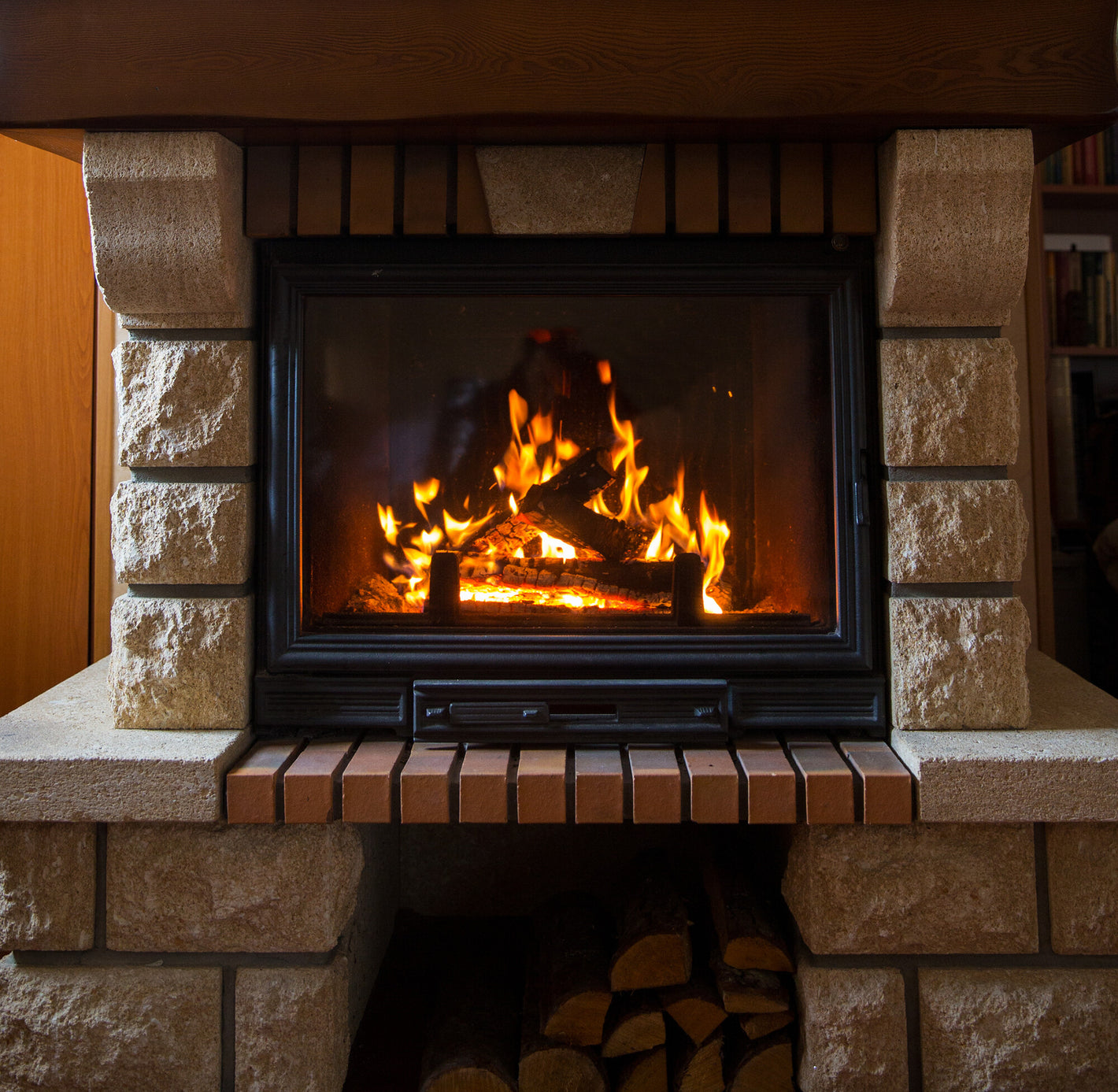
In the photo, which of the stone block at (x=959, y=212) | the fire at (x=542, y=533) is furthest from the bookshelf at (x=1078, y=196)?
the fire at (x=542, y=533)

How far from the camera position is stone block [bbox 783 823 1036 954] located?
3.90ft

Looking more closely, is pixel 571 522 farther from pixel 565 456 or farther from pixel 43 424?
pixel 43 424

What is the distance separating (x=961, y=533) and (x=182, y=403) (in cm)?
112

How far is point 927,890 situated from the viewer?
1.19 m

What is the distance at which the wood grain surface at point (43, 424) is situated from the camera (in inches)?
73.7

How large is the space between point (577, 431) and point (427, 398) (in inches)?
9.9

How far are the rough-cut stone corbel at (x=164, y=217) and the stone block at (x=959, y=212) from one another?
920 millimetres

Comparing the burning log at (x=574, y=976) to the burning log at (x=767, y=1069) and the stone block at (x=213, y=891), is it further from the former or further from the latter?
the stone block at (x=213, y=891)

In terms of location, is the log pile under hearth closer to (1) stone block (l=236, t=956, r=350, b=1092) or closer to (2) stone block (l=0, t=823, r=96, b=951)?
(1) stone block (l=236, t=956, r=350, b=1092)

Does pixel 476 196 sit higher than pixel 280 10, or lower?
lower

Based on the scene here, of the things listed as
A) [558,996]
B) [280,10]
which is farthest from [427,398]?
[558,996]

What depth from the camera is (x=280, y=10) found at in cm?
115

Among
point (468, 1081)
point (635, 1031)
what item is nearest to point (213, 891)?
point (468, 1081)

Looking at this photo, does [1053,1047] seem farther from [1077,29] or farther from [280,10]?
[280,10]
